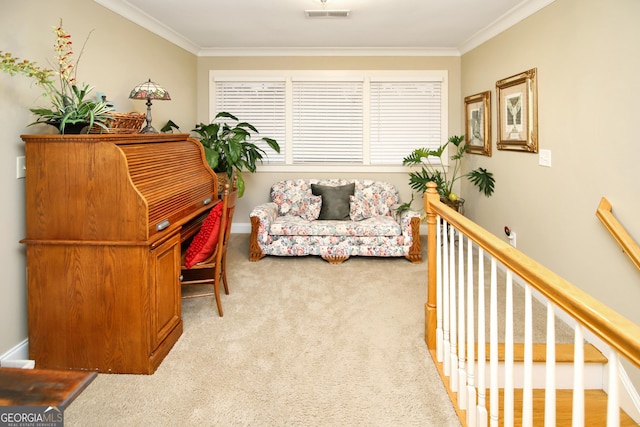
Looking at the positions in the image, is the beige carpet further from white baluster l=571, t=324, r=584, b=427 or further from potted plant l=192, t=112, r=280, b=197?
potted plant l=192, t=112, r=280, b=197

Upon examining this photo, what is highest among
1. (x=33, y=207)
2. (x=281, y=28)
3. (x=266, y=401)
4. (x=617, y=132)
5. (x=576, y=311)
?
(x=281, y=28)

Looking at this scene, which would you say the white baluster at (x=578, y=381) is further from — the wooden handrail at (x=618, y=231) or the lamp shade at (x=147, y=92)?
the lamp shade at (x=147, y=92)

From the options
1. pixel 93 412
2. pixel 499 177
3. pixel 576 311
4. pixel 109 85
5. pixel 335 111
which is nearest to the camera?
pixel 576 311

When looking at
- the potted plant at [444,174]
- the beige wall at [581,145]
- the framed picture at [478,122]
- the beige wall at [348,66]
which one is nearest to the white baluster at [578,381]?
the beige wall at [581,145]

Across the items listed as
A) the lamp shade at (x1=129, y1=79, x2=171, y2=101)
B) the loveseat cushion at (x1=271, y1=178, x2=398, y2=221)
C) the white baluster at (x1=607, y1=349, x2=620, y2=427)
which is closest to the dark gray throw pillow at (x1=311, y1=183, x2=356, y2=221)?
the loveseat cushion at (x1=271, y1=178, x2=398, y2=221)

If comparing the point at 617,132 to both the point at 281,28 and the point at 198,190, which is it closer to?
the point at 198,190

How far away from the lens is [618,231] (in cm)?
257

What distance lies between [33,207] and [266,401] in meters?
1.67

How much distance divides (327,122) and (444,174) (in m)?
1.74

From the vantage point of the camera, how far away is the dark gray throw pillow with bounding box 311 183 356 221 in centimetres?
521

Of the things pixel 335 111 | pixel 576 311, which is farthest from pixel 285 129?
pixel 576 311

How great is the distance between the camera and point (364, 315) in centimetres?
338

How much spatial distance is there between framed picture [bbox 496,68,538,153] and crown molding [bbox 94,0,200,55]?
11.6 ft

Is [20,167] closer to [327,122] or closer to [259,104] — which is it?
[259,104]
